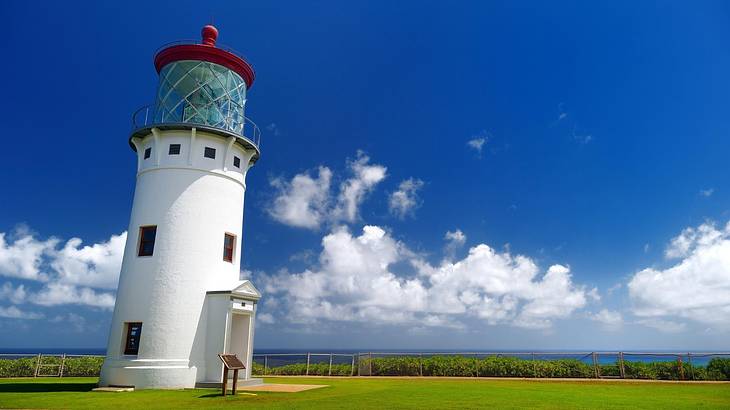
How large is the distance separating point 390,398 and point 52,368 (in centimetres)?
1935

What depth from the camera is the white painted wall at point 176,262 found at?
17203 millimetres

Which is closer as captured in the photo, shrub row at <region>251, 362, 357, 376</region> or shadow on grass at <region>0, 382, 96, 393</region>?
shadow on grass at <region>0, 382, 96, 393</region>

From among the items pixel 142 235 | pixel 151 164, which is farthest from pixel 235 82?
pixel 142 235

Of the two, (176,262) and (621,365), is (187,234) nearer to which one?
(176,262)

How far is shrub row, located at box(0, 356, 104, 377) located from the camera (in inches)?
910

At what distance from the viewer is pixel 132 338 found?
58.1ft

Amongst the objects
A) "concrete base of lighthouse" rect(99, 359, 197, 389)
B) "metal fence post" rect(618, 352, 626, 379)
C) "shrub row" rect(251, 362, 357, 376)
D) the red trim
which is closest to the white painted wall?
"concrete base of lighthouse" rect(99, 359, 197, 389)

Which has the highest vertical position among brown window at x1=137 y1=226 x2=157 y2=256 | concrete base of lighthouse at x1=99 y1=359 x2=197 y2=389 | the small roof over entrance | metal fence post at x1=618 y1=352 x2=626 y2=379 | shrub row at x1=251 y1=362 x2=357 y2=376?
brown window at x1=137 y1=226 x2=157 y2=256

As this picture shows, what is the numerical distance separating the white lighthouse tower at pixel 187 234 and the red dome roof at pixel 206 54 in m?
0.04

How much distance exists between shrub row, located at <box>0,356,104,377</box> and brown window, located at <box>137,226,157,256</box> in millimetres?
10025

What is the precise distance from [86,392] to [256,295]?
6731 millimetres

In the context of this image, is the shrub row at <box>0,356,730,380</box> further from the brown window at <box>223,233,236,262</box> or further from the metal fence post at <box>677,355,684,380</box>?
the brown window at <box>223,233,236,262</box>

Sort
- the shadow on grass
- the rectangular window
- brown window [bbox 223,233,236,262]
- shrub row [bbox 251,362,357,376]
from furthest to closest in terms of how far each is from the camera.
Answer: shrub row [bbox 251,362,357,376] < brown window [bbox 223,233,236,262] < the rectangular window < the shadow on grass

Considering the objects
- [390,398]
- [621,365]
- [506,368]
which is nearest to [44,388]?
[390,398]
